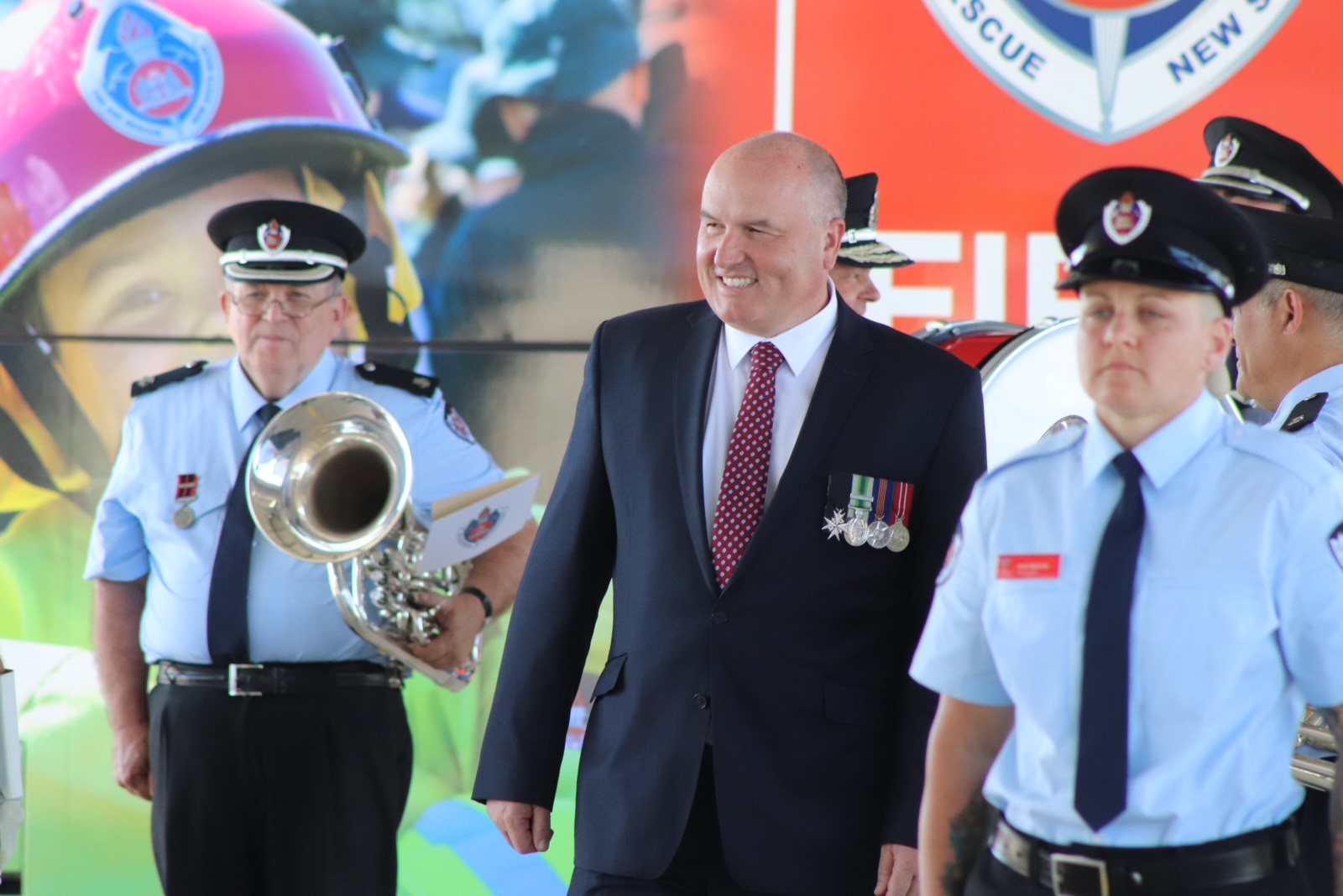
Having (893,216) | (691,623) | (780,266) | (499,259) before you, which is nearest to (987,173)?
(893,216)

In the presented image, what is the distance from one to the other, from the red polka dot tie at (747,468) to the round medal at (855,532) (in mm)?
140

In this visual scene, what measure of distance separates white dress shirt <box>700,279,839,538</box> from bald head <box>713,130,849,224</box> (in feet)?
0.58

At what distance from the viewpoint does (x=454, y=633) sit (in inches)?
141

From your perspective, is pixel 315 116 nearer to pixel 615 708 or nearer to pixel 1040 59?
pixel 1040 59

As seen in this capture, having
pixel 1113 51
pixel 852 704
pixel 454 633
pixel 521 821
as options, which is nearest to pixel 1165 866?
pixel 852 704

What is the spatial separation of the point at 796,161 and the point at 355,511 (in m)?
1.53

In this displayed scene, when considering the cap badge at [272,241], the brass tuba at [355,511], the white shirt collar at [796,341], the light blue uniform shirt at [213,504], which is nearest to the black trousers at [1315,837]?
the white shirt collar at [796,341]

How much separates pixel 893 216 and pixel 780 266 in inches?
84.4

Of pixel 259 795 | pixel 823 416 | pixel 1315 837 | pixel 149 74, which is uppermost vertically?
pixel 149 74

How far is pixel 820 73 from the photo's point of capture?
15.0ft

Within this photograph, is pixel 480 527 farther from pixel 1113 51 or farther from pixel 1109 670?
pixel 1113 51

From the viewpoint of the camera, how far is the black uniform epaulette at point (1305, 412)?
8.40 feet

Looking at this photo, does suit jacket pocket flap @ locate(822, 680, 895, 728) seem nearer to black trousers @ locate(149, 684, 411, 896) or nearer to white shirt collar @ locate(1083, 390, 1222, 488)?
white shirt collar @ locate(1083, 390, 1222, 488)

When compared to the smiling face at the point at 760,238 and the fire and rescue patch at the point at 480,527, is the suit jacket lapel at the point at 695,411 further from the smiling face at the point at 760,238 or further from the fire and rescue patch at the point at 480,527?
the fire and rescue patch at the point at 480,527
